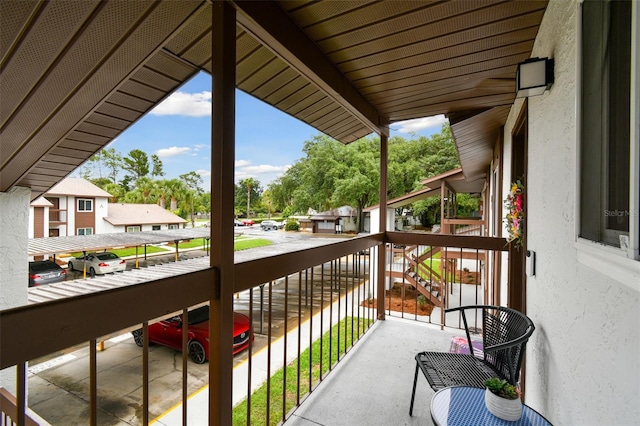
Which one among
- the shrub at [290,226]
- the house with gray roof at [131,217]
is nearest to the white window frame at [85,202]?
the house with gray roof at [131,217]

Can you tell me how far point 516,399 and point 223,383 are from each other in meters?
1.33

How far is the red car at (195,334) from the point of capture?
20.4ft

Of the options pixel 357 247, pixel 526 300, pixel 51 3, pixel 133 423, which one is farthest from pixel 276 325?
pixel 51 3

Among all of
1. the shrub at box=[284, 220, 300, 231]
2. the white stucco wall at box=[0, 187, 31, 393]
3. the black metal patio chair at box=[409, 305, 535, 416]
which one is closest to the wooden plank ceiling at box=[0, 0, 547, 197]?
the white stucco wall at box=[0, 187, 31, 393]

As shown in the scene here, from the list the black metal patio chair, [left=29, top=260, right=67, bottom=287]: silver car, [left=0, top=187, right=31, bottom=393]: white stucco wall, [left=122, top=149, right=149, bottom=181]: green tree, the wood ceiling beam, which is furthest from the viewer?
[left=122, top=149, right=149, bottom=181]: green tree

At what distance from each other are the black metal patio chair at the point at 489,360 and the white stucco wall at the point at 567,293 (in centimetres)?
11

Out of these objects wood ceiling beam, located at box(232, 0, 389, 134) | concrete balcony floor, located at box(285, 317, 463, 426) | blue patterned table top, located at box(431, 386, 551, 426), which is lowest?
concrete balcony floor, located at box(285, 317, 463, 426)

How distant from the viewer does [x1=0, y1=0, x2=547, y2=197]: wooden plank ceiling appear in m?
1.31

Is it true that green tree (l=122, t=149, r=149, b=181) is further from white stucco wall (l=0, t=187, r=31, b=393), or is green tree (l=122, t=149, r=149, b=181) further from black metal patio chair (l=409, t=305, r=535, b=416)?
black metal patio chair (l=409, t=305, r=535, b=416)

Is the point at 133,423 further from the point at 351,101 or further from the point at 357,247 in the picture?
the point at 351,101

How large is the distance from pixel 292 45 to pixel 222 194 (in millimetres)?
1083

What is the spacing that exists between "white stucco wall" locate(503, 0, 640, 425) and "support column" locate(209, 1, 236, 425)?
1.36 m

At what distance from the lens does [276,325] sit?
905cm

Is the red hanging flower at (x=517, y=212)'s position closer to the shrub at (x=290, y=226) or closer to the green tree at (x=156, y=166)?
the green tree at (x=156, y=166)
